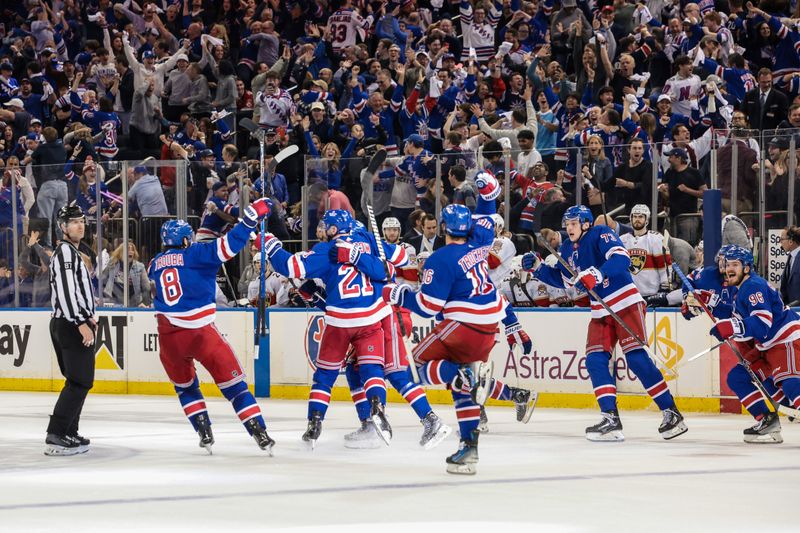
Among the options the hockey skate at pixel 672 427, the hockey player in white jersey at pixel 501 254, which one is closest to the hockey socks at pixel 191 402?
the hockey skate at pixel 672 427

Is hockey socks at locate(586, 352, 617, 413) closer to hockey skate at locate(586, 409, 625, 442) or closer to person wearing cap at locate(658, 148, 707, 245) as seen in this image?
hockey skate at locate(586, 409, 625, 442)

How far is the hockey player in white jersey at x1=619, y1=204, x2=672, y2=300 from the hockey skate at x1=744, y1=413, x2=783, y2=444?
8.78ft

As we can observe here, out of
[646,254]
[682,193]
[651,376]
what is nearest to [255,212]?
[651,376]

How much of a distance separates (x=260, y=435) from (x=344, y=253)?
4.25 ft

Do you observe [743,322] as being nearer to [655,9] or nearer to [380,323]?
[380,323]

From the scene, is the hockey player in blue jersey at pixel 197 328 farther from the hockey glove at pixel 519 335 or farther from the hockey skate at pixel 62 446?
the hockey glove at pixel 519 335

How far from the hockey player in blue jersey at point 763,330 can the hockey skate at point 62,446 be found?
4.34 metres

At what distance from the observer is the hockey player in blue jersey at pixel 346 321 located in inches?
357

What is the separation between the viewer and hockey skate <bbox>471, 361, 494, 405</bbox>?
7.50 metres

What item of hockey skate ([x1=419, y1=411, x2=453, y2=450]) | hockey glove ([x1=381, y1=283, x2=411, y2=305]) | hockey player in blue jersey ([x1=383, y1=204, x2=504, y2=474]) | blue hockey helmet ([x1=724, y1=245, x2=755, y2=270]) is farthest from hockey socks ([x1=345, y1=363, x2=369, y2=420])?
blue hockey helmet ([x1=724, y1=245, x2=755, y2=270])

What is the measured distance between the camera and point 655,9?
16391 millimetres

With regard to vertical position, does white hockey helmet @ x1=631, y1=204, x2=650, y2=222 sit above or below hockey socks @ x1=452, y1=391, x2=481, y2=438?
above

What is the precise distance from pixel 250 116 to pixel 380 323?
917cm

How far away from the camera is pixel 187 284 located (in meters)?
8.75
